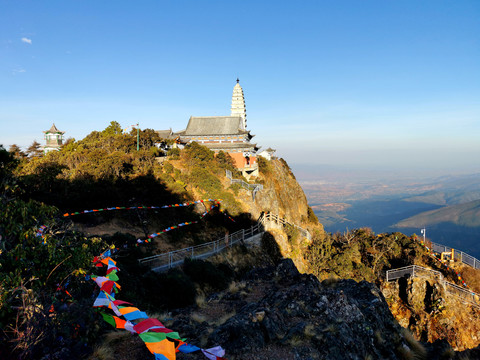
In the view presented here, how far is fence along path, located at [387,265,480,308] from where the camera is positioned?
1927 cm

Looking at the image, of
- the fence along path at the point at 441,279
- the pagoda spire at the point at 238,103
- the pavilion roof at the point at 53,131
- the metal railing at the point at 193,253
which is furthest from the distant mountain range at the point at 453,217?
the metal railing at the point at 193,253

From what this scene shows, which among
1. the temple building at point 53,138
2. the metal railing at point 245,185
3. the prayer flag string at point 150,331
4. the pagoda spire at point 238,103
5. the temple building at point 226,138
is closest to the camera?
the prayer flag string at point 150,331

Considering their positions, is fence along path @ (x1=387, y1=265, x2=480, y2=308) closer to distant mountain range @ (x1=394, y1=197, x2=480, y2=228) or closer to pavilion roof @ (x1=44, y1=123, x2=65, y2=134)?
pavilion roof @ (x1=44, y1=123, x2=65, y2=134)

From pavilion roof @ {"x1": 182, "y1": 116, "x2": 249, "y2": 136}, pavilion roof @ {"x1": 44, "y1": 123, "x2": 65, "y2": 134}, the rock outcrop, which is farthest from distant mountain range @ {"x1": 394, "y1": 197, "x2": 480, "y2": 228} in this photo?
the rock outcrop

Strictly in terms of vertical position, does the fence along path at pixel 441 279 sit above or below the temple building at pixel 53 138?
below

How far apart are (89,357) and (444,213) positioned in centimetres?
23136

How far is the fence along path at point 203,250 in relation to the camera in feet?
46.2

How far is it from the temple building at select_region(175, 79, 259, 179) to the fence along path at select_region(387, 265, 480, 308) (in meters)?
24.3

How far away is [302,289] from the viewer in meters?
9.40

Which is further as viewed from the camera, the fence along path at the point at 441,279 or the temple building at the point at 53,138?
the temple building at the point at 53,138

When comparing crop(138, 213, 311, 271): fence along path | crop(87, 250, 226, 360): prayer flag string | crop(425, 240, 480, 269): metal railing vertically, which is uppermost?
crop(87, 250, 226, 360): prayer flag string

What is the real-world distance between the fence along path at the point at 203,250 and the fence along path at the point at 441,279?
7.36 metres

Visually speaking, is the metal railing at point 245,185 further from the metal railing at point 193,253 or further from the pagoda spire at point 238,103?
the pagoda spire at point 238,103

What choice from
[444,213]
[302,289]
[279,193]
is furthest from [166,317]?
[444,213]
